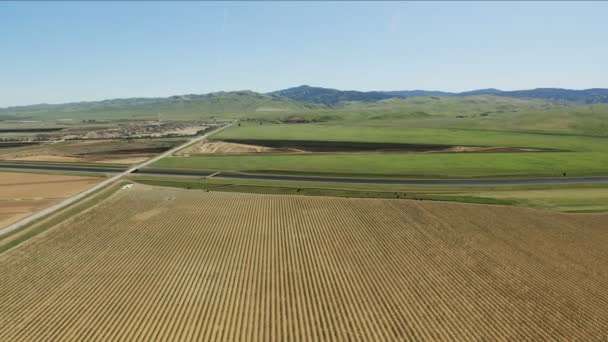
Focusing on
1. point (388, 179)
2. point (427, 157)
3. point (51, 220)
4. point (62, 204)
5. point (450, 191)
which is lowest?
point (450, 191)

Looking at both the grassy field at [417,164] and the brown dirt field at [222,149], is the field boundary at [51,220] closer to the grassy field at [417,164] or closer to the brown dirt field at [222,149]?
the grassy field at [417,164]

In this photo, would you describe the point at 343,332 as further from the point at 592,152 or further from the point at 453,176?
the point at 592,152

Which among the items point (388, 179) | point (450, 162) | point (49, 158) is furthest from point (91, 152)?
point (450, 162)

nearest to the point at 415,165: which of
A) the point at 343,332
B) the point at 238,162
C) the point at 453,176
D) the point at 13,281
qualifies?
the point at 453,176

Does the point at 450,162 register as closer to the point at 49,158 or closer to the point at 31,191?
the point at 31,191

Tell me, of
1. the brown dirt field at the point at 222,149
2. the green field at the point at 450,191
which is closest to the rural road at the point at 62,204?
the green field at the point at 450,191

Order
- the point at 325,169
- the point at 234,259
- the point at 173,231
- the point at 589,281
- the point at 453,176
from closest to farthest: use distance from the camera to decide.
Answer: the point at 589,281
the point at 234,259
the point at 173,231
the point at 453,176
the point at 325,169

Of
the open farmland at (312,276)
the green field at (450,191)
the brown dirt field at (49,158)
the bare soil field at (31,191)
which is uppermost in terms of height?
the brown dirt field at (49,158)
